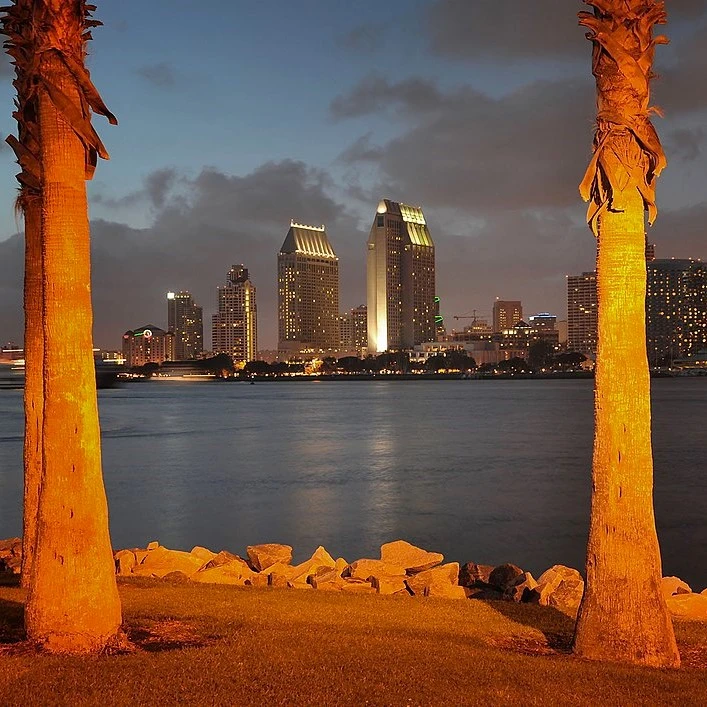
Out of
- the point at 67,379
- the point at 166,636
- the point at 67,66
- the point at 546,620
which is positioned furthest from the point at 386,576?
the point at 67,66

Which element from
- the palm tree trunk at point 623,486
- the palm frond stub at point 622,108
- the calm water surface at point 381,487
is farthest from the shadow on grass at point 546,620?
the calm water surface at point 381,487

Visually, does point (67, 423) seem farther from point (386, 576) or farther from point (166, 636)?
Result: point (386, 576)

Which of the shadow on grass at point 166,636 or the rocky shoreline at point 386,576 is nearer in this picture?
the shadow on grass at point 166,636

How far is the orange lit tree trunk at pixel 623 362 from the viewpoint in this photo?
8.98 metres

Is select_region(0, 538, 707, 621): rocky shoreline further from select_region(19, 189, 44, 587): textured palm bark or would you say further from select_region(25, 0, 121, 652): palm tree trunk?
select_region(25, 0, 121, 652): palm tree trunk

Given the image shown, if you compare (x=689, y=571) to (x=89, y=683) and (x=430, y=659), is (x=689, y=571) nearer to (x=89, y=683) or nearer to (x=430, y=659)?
(x=430, y=659)

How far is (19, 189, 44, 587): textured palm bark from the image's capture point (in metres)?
11.6

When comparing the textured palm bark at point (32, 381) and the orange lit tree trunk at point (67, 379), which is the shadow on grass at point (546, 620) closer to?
the orange lit tree trunk at point (67, 379)

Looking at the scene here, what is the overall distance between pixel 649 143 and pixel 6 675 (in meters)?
7.81

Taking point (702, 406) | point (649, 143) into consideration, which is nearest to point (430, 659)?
point (649, 143)

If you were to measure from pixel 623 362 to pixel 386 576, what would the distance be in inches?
323

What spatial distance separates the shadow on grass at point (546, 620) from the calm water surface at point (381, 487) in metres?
9.58

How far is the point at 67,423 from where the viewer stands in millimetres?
8984

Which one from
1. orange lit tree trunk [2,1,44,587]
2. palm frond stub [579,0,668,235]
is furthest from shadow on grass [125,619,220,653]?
palm frond stub [579,0,668,235]
